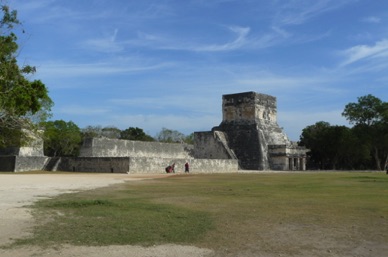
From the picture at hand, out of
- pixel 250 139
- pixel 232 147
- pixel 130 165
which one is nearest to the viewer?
pixel 130 165

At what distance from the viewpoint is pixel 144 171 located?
80.4ft

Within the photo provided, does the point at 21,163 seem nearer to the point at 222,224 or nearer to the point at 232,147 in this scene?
the point at 232,147

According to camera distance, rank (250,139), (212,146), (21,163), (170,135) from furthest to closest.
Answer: (170,135)
(212,146)
(250,139)
(21,163)

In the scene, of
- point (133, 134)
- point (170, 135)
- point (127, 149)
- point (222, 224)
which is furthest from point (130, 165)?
point (170, 135)

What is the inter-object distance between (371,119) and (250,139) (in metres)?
10.7

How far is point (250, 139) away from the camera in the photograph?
109 ft

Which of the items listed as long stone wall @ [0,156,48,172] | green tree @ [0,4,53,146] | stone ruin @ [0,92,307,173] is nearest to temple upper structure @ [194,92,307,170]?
stone ruin @ [0,92,307,173]

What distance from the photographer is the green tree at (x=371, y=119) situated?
33.8 m

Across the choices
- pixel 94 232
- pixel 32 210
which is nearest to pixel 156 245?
pixel 94 232

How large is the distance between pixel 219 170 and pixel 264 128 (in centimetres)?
744

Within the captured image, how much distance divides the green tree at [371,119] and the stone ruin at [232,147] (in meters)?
5.30

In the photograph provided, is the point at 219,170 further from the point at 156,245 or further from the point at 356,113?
the point at 156,245

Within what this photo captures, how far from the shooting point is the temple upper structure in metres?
32.6

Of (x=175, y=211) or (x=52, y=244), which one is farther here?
(x=175, y=211)
